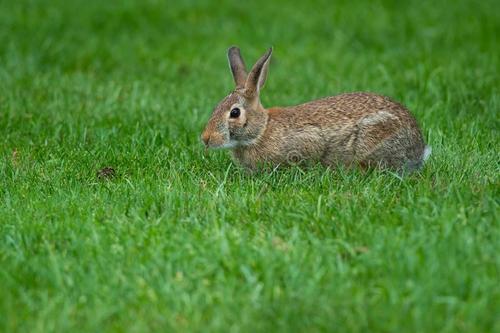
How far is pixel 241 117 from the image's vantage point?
644cm

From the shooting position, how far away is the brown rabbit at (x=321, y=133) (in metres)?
6.34

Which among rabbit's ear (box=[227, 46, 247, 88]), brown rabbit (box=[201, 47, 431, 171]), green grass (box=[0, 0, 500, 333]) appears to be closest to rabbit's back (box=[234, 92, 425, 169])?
brown rabbit (box=[201, 47, 431, 171])

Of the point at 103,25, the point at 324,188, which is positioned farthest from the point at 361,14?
the point at 324,188

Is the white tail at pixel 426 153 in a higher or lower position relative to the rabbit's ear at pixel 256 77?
lower

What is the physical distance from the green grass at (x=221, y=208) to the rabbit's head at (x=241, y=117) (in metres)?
0.24

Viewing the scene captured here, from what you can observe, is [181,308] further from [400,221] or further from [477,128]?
[477,128]

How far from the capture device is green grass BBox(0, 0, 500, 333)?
4039 mm

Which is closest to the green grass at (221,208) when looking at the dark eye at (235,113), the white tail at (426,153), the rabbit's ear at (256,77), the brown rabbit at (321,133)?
the white tail at (426,153)

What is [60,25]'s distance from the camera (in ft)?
37.9

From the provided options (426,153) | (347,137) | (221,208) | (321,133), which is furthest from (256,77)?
(221,208)

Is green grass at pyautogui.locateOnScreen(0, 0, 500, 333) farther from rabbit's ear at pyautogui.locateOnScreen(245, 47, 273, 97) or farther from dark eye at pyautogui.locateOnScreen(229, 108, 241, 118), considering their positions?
rabbit's ear at pyautogui.locateOnScreen(245, 47, 273, 97)

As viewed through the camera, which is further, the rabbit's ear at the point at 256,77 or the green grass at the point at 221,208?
the rabbit's ear at the point at 256,77

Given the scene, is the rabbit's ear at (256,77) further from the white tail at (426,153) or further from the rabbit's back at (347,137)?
the white tail at (426,153)

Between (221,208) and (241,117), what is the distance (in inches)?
A: 51.5
